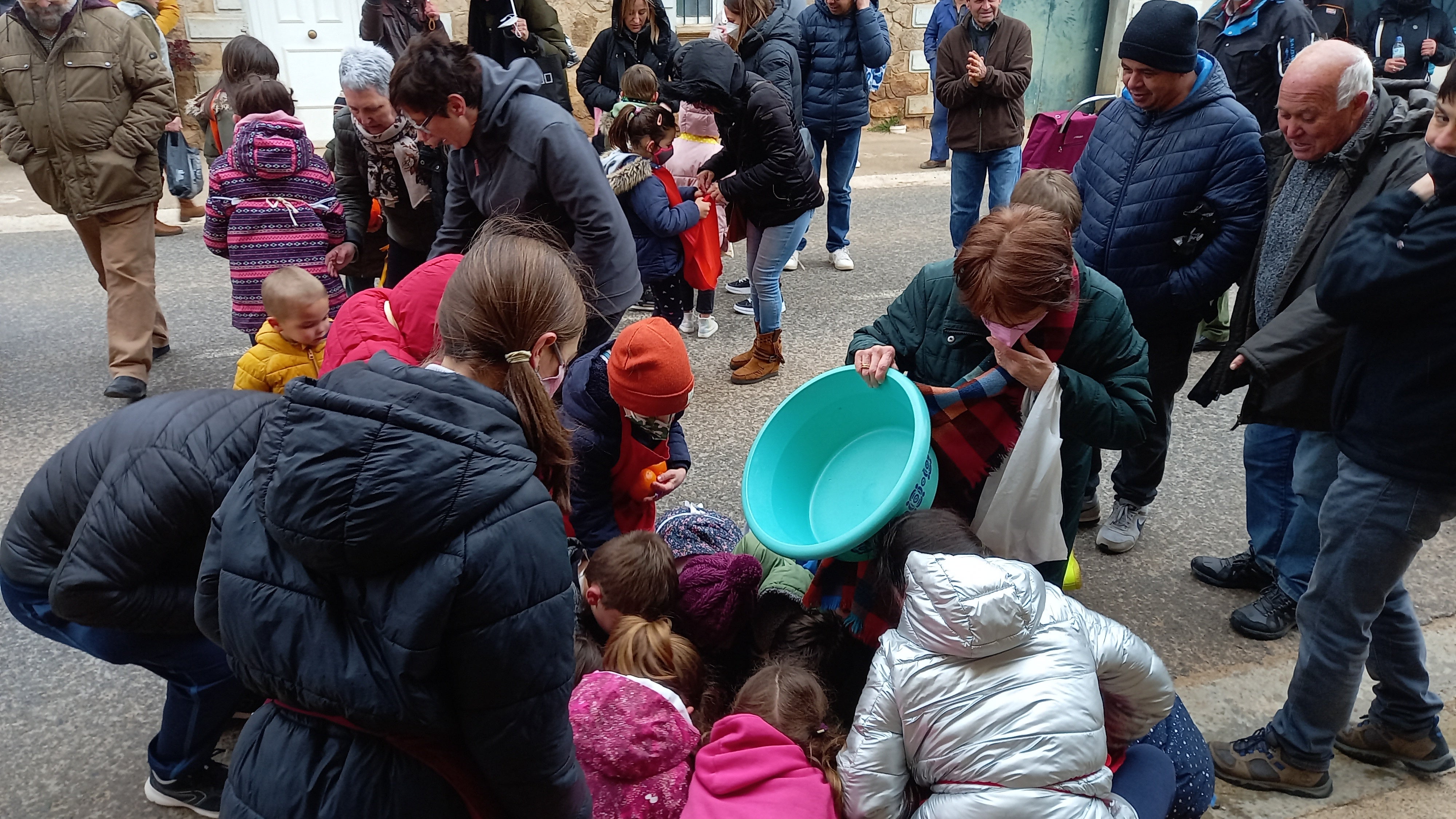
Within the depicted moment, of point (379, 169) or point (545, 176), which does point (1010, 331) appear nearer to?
point (545, 176)

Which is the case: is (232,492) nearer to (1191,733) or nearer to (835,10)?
(1191,733)

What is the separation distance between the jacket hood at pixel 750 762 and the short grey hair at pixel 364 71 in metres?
3.03

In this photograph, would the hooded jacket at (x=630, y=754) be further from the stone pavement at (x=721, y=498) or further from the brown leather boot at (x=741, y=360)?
the brown leather boot at (x=741, y=360)

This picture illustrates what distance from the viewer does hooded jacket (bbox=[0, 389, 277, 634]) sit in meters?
2.05

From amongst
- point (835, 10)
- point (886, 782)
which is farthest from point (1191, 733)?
point (835, 10)

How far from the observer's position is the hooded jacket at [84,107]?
185 inches

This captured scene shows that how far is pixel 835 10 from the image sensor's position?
6.81m

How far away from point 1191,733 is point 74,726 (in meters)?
3.06

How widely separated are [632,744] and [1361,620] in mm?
1822

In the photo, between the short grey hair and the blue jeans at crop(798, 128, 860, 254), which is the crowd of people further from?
the blue jeans at crop(798, 128, 860, 254)

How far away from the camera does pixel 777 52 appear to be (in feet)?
19.7

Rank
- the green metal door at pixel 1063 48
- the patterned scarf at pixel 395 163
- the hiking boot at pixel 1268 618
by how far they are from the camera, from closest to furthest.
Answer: the hiking boot at pixel 1268 618
the patterned scarf at pixel 395 163
the green metal door at pixel 1063 48

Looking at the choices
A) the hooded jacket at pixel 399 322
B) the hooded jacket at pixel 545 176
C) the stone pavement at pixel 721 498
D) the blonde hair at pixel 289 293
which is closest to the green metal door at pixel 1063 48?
the stone pavement at pixel 721 498

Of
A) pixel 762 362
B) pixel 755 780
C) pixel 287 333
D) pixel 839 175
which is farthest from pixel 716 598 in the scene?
pixel 839 175
